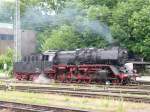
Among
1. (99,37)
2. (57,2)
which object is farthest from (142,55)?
(57,2)

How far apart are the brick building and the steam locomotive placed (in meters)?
29.5

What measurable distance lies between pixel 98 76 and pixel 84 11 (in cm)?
1412

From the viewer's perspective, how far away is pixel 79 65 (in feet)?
96.5

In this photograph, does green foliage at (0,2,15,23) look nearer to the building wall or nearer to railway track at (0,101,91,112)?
the building wall

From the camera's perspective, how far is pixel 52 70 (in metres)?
31.3

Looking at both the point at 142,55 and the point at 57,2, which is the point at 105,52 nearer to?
the point at 142,55

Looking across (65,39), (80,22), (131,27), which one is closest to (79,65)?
(131,27)

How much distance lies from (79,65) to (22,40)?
3728 centimetres

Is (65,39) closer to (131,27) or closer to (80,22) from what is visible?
(80,22)

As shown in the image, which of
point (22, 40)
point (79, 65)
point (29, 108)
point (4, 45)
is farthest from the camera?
point (4, 45)

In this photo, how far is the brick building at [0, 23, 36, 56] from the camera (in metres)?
64.9

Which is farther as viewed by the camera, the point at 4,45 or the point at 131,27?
the point at 4,45

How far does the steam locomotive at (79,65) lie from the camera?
91.4 ft

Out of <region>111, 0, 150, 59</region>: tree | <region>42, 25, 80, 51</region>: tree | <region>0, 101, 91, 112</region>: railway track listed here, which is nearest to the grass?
<region>0, 101, 91, 112</region>: railway track
